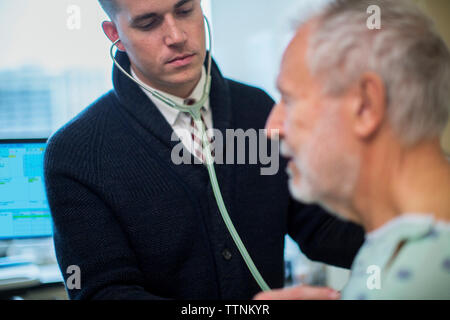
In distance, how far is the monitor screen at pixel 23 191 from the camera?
1.36 meters

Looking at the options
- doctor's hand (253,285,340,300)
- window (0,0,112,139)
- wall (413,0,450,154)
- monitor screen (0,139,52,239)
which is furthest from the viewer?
window (0,0,112,139)

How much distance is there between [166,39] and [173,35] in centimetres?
2

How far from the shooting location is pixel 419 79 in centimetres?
66

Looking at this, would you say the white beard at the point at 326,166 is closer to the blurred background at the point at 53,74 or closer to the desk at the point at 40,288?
the blurred background at the point at 53,74

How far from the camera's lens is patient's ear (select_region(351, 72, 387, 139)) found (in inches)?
24.9

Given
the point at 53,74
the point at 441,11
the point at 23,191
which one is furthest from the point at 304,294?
the point at 53,74

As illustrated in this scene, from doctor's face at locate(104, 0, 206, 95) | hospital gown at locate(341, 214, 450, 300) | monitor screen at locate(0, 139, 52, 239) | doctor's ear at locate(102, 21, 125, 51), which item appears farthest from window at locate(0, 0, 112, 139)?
hospital gown at locate(341, 214, 450, 300)

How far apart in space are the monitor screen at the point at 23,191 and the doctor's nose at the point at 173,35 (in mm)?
616

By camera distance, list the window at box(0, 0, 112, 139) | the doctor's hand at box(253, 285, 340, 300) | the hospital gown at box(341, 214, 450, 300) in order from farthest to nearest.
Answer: the window at box(0, 0, 112, 139) → the doctor's hand at box(253, 285, 340, 300) → the hospital gown at box(341, 214, 450, 300)

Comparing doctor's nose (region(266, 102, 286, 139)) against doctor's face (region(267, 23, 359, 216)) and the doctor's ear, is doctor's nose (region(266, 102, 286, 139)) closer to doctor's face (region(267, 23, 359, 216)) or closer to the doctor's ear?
doctor's face (region(267, 23, 359, 216))

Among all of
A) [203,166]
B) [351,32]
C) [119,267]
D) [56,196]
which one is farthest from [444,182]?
[56,196]
